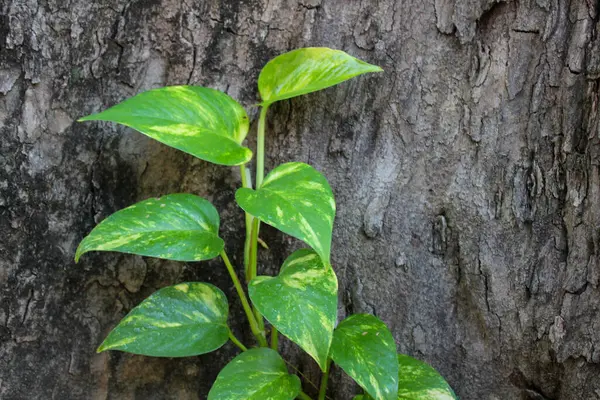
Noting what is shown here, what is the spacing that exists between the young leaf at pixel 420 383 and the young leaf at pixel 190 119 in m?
0.44

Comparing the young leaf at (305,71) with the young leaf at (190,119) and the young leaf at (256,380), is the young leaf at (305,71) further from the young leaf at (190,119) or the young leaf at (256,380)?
the young leaf at (256,380)

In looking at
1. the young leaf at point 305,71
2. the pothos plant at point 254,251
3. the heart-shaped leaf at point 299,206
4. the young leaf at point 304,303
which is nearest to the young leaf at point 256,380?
the pothos plant at point 254,251

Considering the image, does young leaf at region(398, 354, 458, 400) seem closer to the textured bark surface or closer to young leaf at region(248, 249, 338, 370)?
the textured bark surface

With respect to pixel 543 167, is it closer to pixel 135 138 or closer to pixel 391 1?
pixel 391 1

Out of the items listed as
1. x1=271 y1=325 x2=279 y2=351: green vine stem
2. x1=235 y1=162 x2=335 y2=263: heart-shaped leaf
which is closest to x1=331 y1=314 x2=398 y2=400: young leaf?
x1=271 y1=325 x2=279 y2=351: green vine stem

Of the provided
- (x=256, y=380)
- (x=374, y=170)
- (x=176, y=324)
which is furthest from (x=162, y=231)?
(x=374, y=170)

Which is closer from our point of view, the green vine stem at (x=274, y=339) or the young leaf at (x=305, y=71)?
the young leaf at (x=305, y=71)

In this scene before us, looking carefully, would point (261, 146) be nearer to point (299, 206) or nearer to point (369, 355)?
point (299, 206)

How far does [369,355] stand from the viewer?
2.95 feet

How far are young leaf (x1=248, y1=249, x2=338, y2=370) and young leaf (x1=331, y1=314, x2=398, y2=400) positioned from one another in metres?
0.08

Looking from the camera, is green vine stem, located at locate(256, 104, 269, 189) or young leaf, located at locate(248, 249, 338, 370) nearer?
young leaf, located at locate(248, 249, 338, 370)

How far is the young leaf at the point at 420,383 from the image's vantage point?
94 centimetres

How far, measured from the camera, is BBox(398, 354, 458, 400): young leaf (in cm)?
94

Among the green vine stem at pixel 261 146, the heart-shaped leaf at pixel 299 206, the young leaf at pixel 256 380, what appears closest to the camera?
the heart-shaped leaf at pixel 299 206
